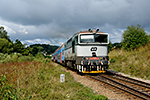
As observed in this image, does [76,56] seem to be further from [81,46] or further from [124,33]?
[124,33]

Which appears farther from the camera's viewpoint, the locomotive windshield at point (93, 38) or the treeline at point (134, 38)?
the treeline at point (134, 38)

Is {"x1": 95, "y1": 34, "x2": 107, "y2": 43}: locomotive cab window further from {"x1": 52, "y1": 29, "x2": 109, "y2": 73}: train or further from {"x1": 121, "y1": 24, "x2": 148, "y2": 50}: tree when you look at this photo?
{"x1": 121, "y1": 24, "x2": 148, "y2": 50}: tree

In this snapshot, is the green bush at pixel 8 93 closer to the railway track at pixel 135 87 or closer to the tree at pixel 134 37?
the railway track at pixel 135 87

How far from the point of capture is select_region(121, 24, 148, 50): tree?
16.8 metres

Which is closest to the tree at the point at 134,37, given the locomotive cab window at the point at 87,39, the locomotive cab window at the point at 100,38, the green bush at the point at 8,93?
the locomotive cab window at the point at 100,38

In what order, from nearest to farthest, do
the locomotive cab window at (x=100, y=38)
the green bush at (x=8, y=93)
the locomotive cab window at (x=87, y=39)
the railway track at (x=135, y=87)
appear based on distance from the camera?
1. the green bush at (x=8, y=93)
2. the railway track at (x=135, y=87)
3. the locomotive cab window at (x=87, y=39)
4. the locomotive cab window at (x=100, y=38)

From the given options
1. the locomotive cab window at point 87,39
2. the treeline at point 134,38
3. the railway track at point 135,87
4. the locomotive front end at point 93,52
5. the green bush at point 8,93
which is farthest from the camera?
the treeline at point 134,38

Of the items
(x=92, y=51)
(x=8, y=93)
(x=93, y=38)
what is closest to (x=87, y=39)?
(x=93, y=38)

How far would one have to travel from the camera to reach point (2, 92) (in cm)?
516

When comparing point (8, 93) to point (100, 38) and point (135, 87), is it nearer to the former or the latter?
point (135, 87)

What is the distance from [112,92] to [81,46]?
466 centimetres

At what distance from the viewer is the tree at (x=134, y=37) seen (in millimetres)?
16828

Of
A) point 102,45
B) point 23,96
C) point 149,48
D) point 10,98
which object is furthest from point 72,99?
point 149,48

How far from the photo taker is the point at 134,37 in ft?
56.2
